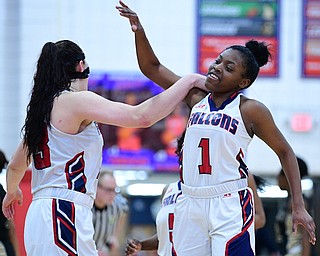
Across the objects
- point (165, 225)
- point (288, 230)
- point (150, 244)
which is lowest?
point (288, 230)

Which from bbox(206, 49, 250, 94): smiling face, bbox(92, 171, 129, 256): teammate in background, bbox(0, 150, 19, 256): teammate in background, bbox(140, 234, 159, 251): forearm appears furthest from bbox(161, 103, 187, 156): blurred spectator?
bbox(206, 49, 250, 94): smiling face

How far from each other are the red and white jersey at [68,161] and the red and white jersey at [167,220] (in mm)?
972

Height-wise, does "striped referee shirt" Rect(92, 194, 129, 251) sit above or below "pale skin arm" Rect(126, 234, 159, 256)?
below

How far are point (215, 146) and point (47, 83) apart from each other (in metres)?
0.92

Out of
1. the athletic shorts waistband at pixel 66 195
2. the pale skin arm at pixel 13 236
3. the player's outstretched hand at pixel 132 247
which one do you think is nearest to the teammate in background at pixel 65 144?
the athletic shorts waistband at pixel 66 195

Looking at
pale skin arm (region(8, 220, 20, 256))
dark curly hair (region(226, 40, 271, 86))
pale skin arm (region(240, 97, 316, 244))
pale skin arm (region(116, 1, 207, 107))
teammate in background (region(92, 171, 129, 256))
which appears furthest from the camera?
teammate in background (region(92, 171, 129, 256))

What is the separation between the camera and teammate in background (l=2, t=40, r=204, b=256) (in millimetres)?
4145

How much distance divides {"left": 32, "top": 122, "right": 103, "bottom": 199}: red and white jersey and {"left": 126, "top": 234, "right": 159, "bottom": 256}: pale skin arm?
106 centimetres

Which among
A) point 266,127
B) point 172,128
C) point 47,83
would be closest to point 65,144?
point 47,83

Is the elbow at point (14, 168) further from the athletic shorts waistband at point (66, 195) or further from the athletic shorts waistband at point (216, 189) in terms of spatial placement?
the athletic shorts waistband at point (216, 189)

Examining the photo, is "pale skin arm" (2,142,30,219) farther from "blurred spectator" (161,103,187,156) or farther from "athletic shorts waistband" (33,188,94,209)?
"blurred spectator" (161,103,187,156)

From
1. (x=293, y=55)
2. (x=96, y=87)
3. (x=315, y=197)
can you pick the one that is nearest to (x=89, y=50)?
(x=96, y=87)

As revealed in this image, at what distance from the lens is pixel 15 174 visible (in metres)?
4.45

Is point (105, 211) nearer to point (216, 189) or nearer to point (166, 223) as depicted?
point (166, 223)
